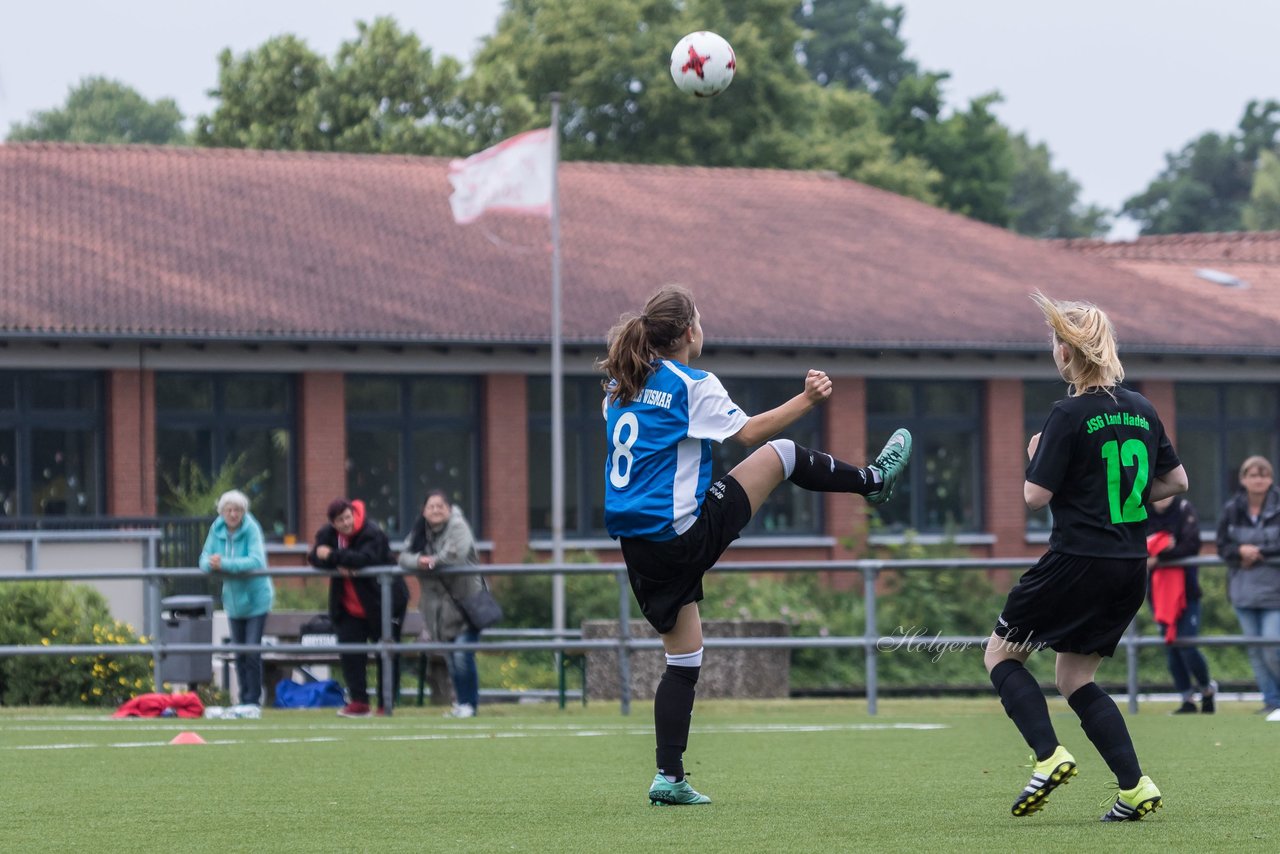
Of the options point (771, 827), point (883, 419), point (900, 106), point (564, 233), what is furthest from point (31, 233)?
point (900, 106)

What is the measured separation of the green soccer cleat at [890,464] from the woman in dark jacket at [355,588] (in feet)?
28.2

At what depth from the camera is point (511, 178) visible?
28156 millimetres

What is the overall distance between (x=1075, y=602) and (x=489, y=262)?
94.6 ft

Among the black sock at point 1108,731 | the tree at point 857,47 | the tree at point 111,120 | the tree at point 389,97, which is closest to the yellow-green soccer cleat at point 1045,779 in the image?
the black sock at point 1108,731

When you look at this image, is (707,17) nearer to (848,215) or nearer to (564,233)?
(848,215)

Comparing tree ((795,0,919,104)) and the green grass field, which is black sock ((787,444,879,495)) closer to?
the green grass field

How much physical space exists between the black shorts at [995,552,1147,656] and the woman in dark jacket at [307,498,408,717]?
944 centimetres

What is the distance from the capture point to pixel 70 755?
10688 mm

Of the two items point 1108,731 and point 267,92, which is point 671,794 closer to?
point 1108,731

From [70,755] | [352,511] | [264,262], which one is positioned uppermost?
[264,262]

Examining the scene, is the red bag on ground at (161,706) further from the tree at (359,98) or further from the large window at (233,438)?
the tree at (359,98)

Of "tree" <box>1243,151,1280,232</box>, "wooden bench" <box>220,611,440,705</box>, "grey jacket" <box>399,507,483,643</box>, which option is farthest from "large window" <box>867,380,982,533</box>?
"tree" <box>1243,151,1280,232</box>

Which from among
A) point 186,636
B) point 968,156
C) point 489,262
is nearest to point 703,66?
point 186,636

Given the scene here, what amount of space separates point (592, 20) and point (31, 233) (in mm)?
24523
